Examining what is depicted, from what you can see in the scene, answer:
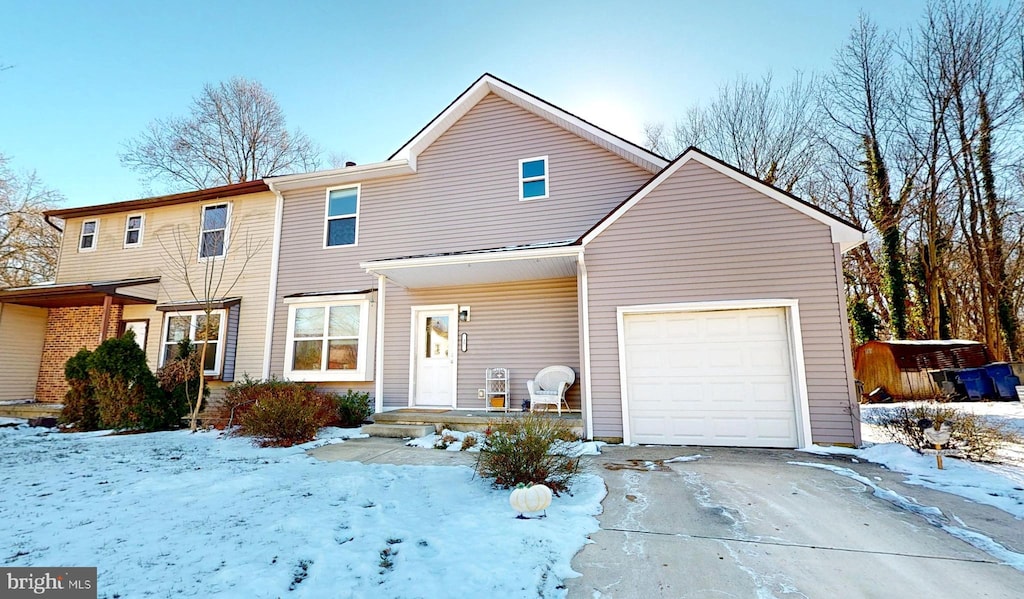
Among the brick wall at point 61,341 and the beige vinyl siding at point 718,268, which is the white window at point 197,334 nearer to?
the brick wall at point 61,341

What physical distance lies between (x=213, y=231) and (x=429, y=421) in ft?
26.3

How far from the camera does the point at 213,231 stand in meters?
10.9

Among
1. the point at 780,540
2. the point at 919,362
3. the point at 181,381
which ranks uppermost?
the point at 919,362

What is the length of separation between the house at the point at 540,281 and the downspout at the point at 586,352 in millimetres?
33

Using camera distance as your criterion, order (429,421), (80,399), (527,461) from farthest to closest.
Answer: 1. (80,399)
2. (429,421)
3. (527,461)

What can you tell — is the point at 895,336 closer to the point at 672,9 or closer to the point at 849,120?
the point at 849,120

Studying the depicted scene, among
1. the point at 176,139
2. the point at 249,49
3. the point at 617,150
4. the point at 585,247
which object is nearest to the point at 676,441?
the point at 585,247

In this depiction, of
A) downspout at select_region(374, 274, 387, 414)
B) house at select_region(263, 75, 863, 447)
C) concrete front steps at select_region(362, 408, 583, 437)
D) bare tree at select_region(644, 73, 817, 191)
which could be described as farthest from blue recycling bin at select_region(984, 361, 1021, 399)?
downspout at select_region(374, 274, 387, 414)

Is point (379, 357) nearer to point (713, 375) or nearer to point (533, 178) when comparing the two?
point (533, 178)

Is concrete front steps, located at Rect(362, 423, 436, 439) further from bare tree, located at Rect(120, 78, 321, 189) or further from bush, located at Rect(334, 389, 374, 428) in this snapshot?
bare tree, located at Rect(120, 78, 321, 189)

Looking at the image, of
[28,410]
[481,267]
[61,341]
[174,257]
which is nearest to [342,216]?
[481,267]

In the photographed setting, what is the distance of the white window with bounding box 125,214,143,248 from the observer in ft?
37.8

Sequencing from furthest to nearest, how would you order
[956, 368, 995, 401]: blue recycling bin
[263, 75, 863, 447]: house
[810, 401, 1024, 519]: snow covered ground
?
[956, 368, 995, 401]: blue recycling bin → [263, 75, 863, 447]: house → [810, 401, 1024, 519]: snow covered ground

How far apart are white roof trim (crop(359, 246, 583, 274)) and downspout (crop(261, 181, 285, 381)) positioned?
355 centimetres
